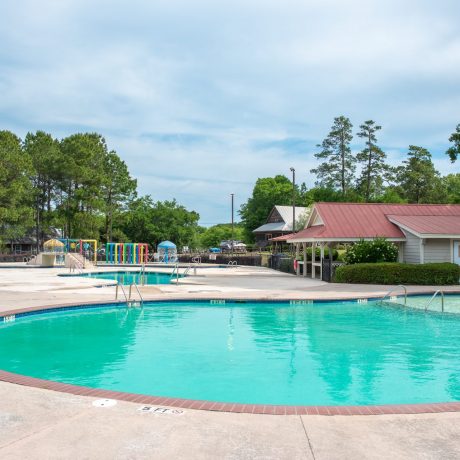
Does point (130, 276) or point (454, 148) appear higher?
point (454, 148)

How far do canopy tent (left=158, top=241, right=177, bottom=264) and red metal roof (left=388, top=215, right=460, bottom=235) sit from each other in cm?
2776

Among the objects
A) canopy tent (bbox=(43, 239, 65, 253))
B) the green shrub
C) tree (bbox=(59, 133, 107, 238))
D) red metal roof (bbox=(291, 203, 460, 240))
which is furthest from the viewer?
tree (bbox=(59, 133, 107, 238))

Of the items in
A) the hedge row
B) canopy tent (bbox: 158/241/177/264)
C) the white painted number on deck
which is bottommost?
the white painted number on deck

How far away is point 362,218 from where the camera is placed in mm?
27172

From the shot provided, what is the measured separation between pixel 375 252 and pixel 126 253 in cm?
2893

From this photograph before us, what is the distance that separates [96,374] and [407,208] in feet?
80.8

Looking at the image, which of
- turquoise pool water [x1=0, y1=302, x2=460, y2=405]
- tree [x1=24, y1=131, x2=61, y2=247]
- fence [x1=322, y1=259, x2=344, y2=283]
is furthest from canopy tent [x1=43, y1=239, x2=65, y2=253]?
turquoise pool water [x1=0, y1=302, x2=460, y2=405]

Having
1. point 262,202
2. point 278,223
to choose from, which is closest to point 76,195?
point 278,223

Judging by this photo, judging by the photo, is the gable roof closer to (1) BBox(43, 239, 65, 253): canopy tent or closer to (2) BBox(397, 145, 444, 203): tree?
(2) BBox(397, 145, 444, 203): tree

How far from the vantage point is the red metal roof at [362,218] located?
25500 mm

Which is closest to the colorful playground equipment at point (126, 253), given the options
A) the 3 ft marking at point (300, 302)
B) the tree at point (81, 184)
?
the tree at point (81, 184)

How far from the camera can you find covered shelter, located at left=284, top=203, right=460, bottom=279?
2361cm

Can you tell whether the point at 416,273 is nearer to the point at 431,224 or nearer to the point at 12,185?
the point at 431,224

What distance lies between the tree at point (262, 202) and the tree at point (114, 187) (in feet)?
63.0
